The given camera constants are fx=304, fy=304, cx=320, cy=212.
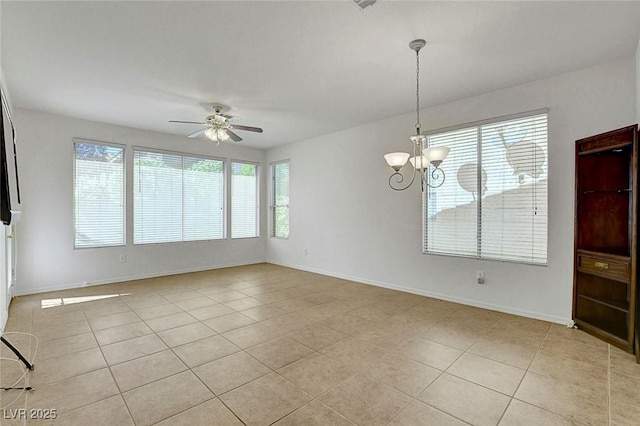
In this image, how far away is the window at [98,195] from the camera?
5035mm

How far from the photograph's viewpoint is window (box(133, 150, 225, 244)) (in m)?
5.68

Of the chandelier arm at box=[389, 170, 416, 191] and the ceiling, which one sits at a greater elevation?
the ceiling

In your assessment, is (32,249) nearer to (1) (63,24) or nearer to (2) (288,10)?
(1) (63,24)

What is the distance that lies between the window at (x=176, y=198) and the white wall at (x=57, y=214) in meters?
0.18

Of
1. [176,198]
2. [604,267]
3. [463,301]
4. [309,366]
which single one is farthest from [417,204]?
[176,198]

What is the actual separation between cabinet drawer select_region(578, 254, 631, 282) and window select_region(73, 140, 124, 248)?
6.70 meters

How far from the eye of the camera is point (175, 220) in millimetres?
6109

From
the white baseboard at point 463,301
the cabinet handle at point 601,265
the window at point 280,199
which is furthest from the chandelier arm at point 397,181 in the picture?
the window at point 280,199

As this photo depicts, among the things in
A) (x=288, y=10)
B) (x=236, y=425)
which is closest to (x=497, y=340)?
(x=236, y=425)

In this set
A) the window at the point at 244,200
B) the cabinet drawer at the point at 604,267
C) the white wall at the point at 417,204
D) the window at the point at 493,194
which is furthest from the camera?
the window at the point at 244,200

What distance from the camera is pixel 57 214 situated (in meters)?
4.80

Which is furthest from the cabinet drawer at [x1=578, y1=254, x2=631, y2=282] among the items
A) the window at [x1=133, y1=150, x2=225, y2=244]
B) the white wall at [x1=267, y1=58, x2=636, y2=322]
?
the window at [x1=133, y1=150, x2=225, y2=244]

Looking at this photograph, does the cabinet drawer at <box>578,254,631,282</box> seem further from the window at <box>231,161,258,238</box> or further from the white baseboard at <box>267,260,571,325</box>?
the window at <box>231,161,258,238</box>

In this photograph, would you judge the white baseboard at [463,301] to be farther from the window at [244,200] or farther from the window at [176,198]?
the window at [176,198]
